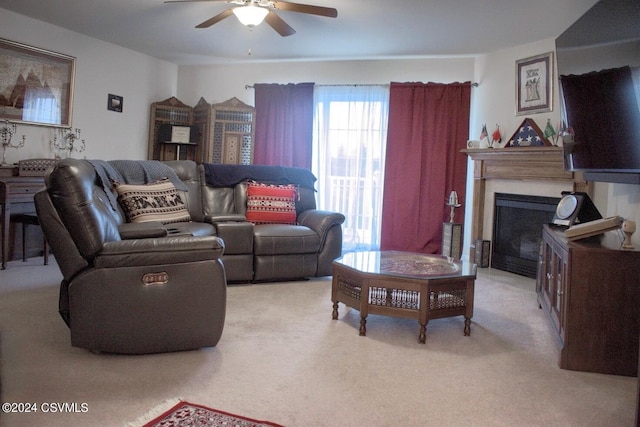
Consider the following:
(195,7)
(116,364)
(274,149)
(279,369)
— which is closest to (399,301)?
(279,369)

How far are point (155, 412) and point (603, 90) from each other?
8.64 ft

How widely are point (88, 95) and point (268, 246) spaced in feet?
8.95

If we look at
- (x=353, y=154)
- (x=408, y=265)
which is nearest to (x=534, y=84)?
(x=353, y=154)

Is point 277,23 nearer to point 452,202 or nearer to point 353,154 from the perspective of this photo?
point 353,154

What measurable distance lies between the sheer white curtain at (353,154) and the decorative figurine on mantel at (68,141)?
2.55 metres

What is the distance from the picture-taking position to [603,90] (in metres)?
2.67

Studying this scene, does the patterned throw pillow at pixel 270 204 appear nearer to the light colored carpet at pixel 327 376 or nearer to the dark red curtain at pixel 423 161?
the light colored carpet at pixel 327 376

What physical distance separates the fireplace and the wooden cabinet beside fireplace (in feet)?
7.66

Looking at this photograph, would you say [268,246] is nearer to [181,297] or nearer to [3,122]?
[181,297]

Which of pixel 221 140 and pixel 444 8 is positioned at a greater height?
pixel 444 8

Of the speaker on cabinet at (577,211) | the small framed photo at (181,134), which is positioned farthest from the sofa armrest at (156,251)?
the small framed photo at (181,134)

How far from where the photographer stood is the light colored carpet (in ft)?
6.30

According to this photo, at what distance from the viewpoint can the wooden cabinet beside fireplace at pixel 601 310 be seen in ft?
7.70

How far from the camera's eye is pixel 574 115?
10.1 ft
